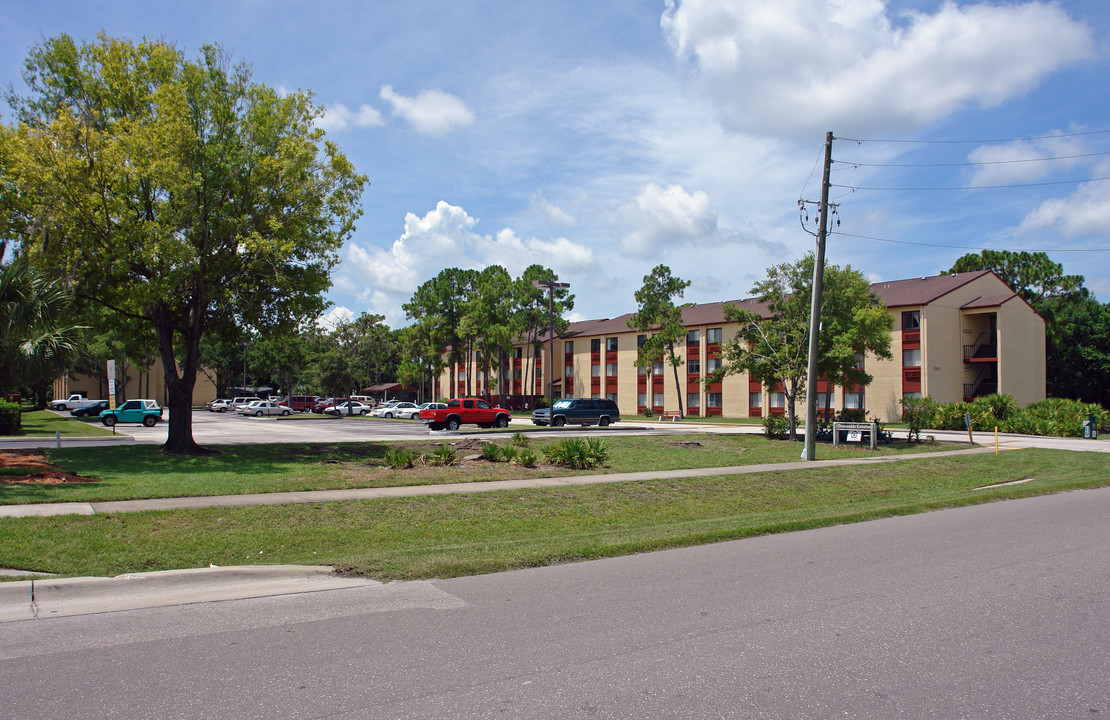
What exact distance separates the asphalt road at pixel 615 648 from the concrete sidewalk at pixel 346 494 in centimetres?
512

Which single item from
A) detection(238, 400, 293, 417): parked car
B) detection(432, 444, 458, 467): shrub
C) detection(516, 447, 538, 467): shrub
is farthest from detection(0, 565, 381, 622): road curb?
detection(238, 400, 293, 417): parked car

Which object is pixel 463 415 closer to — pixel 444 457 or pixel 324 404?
pixel 444 457

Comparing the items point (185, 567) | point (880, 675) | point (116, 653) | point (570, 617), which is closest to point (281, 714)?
point (116, 653)

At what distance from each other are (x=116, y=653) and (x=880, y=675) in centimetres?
536

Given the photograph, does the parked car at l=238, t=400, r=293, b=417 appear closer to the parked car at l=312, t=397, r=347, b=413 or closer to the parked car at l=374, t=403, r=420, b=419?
the parked car at l=312, t=397, r=347, b=413

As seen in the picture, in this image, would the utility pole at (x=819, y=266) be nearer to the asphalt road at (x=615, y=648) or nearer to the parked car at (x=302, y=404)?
the asphalt road at (x=615, y=648)

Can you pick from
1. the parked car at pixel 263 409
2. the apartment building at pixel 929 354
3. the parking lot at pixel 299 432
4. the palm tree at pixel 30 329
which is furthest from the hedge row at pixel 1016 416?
the parked car at pixel 263 409

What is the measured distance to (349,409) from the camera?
223ft

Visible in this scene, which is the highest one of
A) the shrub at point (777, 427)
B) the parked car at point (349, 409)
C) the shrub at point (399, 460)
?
the shrub at point (399, 460)

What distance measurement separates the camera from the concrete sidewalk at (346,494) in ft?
35.6

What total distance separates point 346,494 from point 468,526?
310 centimetres

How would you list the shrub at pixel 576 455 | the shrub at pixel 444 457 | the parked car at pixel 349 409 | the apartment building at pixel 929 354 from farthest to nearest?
1. the parked car at pixel 349 409
2. the apartment building at pixel 929 354
3. the shrub at pixel 576 455
4. the shrub at pixel 444 457

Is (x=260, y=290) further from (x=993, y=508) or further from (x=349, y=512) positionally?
(x=993, y=508)

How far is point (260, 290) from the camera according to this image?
22125 millimetres
